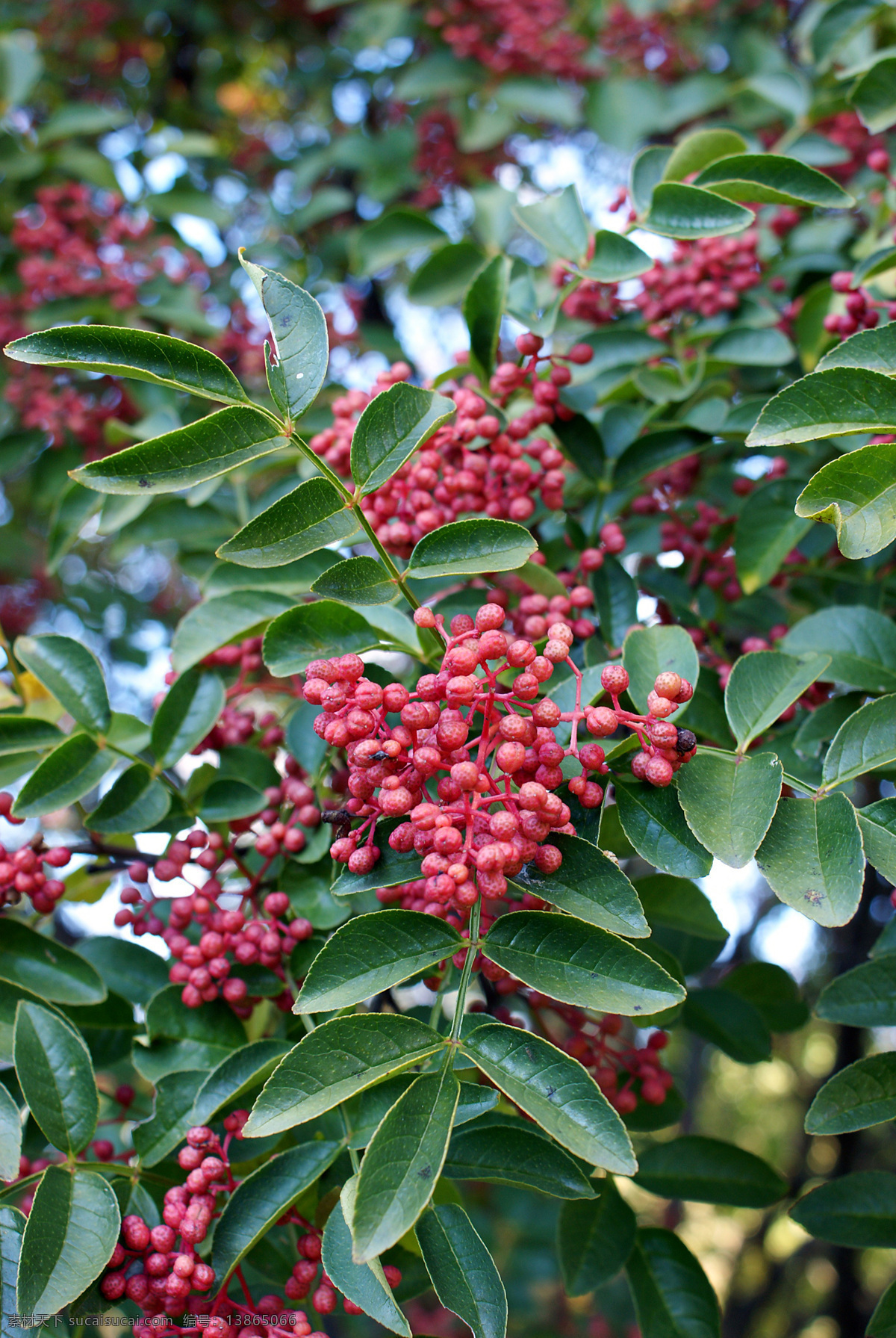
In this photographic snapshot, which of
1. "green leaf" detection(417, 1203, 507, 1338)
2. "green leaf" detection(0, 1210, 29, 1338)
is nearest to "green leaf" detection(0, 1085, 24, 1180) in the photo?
"green leaf" detection(0, 1210, 29, 1338)

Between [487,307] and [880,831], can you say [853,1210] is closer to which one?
[880,831]

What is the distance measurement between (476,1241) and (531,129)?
165 inches

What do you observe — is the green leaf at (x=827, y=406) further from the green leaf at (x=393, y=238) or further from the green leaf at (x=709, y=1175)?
the green leaf at (x=393, y=238)

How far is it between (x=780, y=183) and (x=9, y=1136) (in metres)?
1.85

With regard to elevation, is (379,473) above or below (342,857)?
above

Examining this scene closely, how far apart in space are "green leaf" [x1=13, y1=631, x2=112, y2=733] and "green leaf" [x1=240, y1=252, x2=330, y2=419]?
2.28 feet

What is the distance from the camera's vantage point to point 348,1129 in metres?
1.32

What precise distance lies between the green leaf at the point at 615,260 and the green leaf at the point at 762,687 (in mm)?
695

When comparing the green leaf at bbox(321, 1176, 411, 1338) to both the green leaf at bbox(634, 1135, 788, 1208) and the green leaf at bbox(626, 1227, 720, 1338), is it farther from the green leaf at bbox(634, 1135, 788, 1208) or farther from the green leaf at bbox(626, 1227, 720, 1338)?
the green leaf at bbox(634, 1135, 788, 1208)

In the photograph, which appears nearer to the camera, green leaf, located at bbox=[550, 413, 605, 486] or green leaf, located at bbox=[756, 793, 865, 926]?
green leaf, located at bbox=[756, 793, 865, 926]

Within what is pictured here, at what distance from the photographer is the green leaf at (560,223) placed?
1.73 metres

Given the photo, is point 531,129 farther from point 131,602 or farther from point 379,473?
point 379,473

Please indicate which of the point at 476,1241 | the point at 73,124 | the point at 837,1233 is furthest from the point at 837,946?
the point at 73,124

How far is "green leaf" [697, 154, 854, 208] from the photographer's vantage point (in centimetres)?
156
